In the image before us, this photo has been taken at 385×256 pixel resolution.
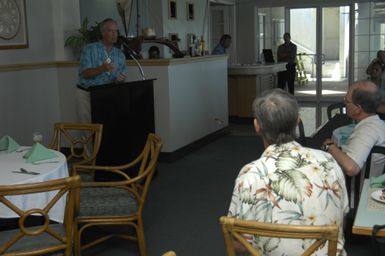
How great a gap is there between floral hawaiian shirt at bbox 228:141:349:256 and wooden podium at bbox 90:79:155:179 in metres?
2.66

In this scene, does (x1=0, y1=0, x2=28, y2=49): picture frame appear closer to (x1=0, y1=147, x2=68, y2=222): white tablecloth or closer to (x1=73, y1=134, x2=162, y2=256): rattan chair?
(x1=0, y1=147, x2=68, y2=222): white tablecloth

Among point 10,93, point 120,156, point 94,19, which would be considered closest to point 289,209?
point 120,156

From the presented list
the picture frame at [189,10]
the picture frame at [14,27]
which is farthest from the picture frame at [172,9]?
the picture frame at [14,27]

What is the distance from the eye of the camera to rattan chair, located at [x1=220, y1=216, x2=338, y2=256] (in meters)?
1.68

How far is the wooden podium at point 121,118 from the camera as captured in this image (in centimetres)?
452

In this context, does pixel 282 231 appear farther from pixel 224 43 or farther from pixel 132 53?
pixel 224 43

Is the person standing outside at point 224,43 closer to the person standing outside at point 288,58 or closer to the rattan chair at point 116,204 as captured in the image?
the person standing outside at point 288,58

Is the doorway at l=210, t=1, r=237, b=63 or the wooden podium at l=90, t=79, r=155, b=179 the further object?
the doorway at l=210, t=1, r=237, b=63

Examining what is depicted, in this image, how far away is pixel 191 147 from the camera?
6848 millimetres

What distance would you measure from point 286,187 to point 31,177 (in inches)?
61.0

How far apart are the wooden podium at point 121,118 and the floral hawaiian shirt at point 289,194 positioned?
2658 millimetres

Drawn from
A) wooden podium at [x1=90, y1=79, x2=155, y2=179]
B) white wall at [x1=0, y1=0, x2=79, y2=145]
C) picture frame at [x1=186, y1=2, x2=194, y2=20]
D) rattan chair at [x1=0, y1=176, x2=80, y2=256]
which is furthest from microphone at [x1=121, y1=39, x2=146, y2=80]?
picture frame at [x1=186, y1=2, x2=194, y2=20]

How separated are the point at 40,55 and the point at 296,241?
5116 mm

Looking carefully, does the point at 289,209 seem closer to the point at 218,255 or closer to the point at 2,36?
the point at 218,255
